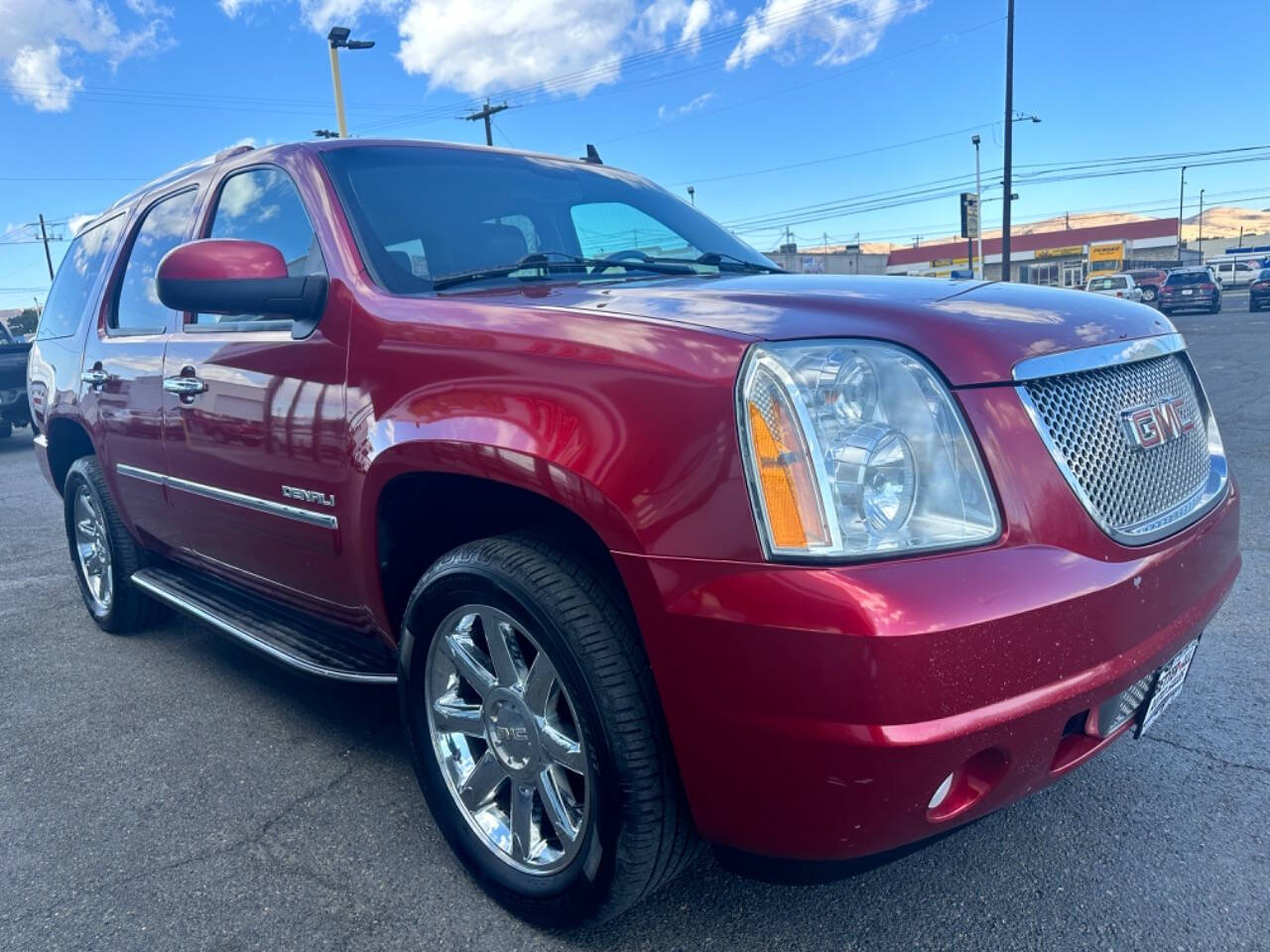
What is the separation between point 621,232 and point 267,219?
114 centimetres

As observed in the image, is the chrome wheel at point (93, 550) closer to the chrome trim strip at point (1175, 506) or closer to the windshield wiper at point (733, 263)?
the windshield wiper at point (733, 263)

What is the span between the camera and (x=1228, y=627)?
3.79m

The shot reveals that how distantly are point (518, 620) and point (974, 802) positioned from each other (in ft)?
3.07

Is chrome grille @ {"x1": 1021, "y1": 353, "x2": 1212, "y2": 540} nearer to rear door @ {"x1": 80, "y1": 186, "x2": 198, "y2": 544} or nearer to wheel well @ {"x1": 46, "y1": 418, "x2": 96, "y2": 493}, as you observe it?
rear door @ {"x1": 80, "y1": 186, "x2": 198, "y2": 544}

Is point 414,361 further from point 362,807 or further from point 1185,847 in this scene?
point 1185,847

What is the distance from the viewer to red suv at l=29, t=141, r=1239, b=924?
1683mm

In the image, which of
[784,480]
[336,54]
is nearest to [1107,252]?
[336,54]

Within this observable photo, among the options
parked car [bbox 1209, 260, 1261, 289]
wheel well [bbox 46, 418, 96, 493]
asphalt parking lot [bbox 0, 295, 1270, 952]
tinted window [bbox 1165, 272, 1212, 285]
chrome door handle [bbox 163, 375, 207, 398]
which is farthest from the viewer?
parked car [bbox 1209, 260, 1261, 289]

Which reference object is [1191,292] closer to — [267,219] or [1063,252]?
[267,219]

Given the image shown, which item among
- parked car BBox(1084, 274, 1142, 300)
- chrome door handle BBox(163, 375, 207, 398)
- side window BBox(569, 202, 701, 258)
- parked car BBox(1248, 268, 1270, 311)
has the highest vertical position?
side window BBox(569, 202, 701, 258)

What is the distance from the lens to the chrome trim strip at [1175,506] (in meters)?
1.86

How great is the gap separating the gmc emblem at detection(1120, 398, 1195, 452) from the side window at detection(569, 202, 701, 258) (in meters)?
1.56

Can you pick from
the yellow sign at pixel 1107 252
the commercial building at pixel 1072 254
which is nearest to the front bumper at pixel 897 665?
the commercial building at pixel 1072 254

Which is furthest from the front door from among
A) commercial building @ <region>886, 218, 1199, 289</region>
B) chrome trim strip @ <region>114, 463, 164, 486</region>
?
commercial building @ <region>886, 218, 1199, 289</region>
